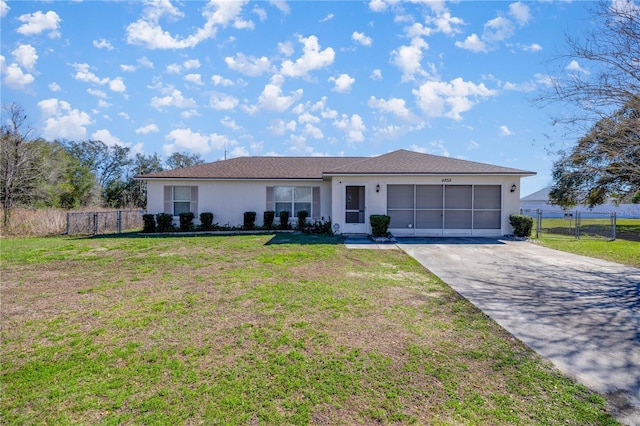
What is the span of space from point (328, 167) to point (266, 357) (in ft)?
46.6

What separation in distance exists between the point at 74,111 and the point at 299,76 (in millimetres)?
14840

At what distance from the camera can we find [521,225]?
39.7ft

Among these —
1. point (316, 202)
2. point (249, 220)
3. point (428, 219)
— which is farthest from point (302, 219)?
point (428, 219)

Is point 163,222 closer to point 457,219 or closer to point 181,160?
point 457,219

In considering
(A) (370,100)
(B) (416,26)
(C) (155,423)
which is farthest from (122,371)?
(A) (370,100)

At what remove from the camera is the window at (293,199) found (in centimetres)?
1529

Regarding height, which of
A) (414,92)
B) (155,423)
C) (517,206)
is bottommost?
(155,423)

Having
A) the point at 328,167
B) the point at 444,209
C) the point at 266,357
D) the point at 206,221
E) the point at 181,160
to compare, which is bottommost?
the point at 266,357

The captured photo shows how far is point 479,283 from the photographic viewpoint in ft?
19.7

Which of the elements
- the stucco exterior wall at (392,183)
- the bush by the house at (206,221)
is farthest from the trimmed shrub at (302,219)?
the bush by the house at (206,221)

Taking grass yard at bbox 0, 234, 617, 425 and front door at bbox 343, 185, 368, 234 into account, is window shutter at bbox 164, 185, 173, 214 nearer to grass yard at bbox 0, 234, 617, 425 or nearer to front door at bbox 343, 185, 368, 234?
front door at bbox 343, 185, 368, 234

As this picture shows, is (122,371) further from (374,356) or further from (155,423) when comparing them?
(374,356)

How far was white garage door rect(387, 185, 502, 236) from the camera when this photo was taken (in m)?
12.9

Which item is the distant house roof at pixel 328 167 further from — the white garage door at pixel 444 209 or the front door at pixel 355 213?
the front door at pixel 355 213
